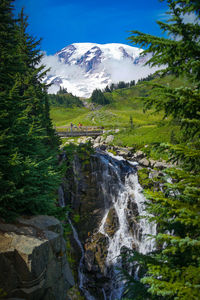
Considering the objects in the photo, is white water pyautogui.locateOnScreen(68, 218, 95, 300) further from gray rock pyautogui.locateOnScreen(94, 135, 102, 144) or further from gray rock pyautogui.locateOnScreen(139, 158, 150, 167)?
gray rock pyautogui.locateOnScreen(94, 135, 102, 144)

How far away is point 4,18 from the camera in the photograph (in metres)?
12.3

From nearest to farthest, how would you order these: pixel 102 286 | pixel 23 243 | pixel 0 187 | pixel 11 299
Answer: pixel 11 299 → pixel 23 243 → pixel 0 187 → pixel 102 286

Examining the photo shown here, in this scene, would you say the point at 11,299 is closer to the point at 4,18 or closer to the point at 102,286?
the point at 102,286

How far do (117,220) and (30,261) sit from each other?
52.8 feet

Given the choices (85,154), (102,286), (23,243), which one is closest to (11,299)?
(23,243)

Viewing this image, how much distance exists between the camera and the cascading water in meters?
18.1

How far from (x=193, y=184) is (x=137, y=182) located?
22.7 metres

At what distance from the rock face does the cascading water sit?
849 cm

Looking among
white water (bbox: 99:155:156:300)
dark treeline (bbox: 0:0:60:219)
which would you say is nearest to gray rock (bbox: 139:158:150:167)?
white water (bbox: 99:155:156:300)

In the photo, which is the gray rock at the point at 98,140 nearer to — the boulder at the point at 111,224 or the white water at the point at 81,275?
the boulder at the point at 111,224

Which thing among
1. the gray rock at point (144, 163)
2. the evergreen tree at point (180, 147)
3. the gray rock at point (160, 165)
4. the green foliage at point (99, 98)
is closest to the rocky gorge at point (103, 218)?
the gray rock at point (160, 165)

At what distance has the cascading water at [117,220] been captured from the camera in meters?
18.1

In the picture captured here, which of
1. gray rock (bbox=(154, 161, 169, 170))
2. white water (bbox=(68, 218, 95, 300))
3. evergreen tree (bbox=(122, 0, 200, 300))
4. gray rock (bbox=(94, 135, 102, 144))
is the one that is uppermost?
evergreen tree (bbox=(122, 0, 200, 300))

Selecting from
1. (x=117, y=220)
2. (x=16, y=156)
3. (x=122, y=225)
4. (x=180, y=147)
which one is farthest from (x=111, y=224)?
(x=180, y=147)
